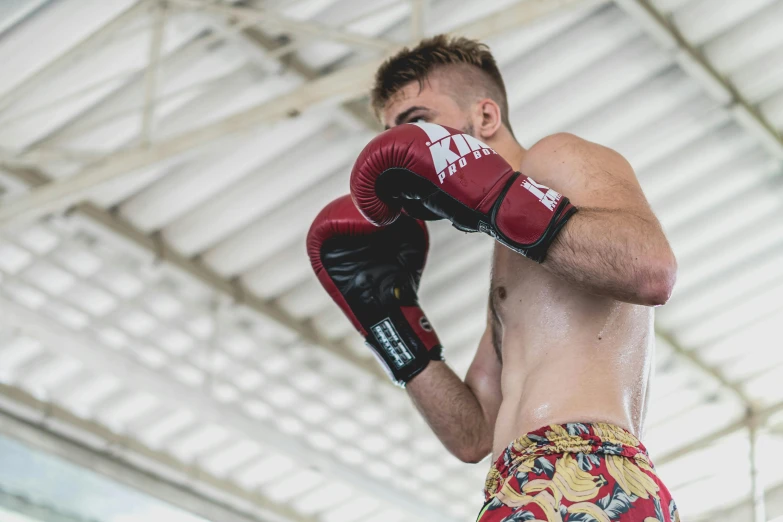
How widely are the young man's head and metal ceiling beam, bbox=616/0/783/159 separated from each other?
3.82m

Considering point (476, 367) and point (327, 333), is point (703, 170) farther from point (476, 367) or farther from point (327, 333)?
point (476, 367)

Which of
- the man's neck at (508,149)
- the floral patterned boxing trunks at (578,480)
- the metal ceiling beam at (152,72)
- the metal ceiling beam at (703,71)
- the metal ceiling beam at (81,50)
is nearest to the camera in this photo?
the floral patterned boxing trunks at (578,480)

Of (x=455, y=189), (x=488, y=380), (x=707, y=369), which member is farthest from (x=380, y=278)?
(x=707, y=369)

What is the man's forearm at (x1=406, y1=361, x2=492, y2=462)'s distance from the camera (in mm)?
2217

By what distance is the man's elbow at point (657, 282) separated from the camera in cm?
166

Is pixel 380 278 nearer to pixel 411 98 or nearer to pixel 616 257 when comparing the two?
pixel 411 98

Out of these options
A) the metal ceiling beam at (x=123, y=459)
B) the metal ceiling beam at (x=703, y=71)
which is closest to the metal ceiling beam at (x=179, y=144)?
the metal ceiling beam at (x=703, y=71)

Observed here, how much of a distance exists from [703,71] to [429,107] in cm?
463

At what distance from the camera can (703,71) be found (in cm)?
633

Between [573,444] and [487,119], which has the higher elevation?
[487,119]

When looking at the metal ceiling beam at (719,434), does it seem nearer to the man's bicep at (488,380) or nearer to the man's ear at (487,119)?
the man's bicep at (488,380)

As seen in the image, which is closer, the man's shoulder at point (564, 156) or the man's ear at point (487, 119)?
the man's shoulder at point (564, 156)

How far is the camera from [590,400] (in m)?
1.73

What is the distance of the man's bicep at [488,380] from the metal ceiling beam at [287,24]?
2.66m
